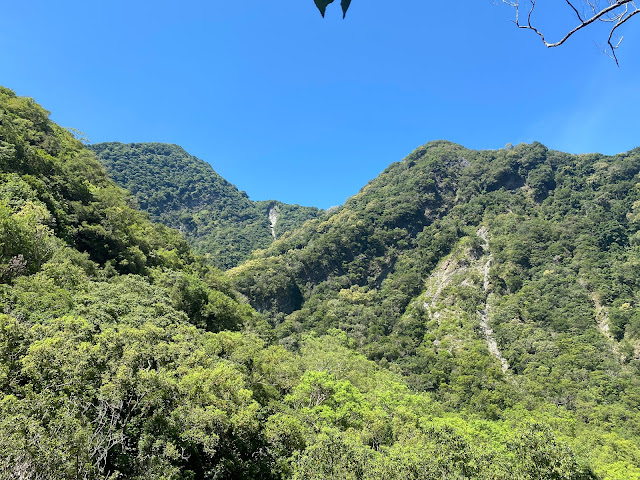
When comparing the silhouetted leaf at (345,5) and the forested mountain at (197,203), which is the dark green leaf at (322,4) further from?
the forested mountain at (197,203)

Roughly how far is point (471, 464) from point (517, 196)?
4334 inches

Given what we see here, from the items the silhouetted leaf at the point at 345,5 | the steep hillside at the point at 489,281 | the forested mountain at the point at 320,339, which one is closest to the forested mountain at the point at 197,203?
the forested mountain at the point at 320,339

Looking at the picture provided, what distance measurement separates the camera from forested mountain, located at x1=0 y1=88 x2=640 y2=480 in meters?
12.8

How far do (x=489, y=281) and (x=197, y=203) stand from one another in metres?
121

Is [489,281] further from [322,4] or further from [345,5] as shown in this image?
[322,4]

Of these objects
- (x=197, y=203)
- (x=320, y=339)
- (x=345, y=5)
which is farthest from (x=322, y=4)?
(x=197, y=203)

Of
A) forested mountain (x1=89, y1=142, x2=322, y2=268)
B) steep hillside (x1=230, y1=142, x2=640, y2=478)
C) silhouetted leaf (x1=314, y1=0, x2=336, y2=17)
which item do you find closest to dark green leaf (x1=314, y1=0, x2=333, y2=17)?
silhouetted leaf (x1=314, y1=0, x2=336, y2=17)

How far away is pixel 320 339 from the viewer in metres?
50.0

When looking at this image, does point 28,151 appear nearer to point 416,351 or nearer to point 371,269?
point 416,351

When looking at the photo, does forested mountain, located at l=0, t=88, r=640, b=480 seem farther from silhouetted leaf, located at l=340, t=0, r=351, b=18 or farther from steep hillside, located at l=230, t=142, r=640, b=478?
silhouetted leaf, located at l=340, t=0, r=351, b=18

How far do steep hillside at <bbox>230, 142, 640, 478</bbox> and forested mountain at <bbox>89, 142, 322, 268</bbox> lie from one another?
3305 centimetres

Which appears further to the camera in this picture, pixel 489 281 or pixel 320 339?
pixel 489 281

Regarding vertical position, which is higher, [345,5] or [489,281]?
[489,281]

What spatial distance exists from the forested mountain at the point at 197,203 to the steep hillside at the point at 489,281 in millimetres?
33048
